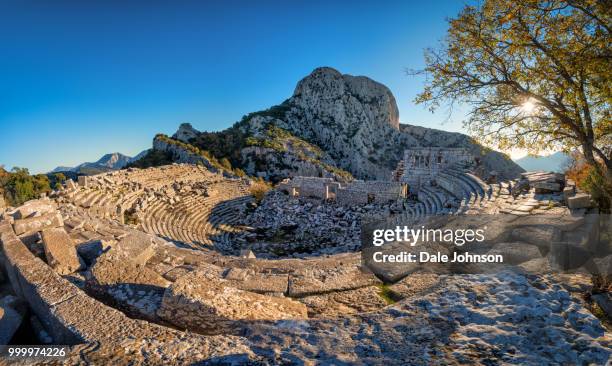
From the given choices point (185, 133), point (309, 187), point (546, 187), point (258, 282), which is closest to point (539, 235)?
point (258, 282)

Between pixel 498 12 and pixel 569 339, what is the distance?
6.95 m

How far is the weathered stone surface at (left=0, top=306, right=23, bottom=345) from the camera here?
299cm

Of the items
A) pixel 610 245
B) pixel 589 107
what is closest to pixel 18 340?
pixel 610 245

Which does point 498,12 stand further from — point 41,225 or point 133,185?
point 133,185

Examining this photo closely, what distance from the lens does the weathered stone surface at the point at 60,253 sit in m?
4.54

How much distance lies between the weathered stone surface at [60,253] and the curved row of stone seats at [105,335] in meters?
0.89

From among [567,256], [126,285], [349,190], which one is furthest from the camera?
[349,190]

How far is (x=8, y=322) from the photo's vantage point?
10.4ft

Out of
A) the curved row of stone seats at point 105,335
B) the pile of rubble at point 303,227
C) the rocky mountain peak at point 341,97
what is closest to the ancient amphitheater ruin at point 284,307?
the curved row of stone seats at point 105,335

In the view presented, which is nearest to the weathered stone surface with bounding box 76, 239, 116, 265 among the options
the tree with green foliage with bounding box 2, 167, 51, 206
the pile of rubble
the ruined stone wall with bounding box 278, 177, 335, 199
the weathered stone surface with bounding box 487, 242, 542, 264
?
the weathered stone surface with bounding box 487, 242, 542, 264

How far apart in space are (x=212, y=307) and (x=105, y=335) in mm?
933

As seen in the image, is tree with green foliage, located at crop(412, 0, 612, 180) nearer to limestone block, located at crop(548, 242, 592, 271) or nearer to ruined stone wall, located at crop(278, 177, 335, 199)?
limestone block, located at crop(548, 242, 592, 271)

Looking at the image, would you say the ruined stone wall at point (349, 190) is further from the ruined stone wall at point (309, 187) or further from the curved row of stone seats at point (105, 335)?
the curved row of stone seats at point (105, 335)

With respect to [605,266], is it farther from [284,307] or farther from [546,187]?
[546,187]
